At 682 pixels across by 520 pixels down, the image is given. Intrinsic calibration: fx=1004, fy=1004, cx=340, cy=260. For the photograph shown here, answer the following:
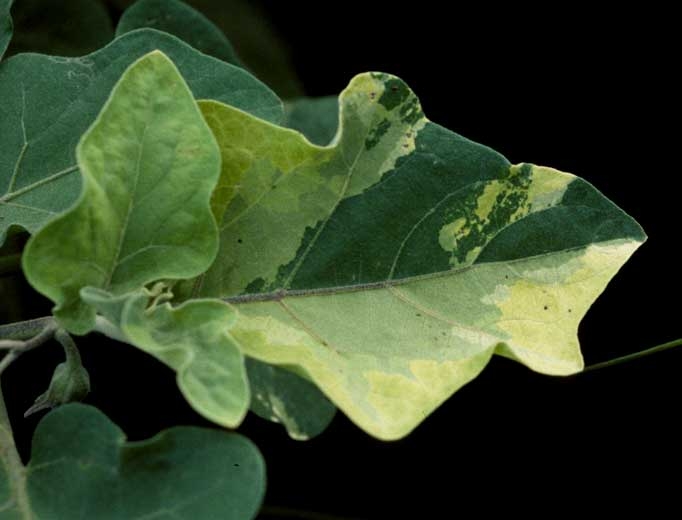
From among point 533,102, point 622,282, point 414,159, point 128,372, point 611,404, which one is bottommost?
point 128,372

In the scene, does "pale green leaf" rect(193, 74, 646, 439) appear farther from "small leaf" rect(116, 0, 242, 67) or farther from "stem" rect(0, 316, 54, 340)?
"small leaf" rect(116, 0, 242, 67)

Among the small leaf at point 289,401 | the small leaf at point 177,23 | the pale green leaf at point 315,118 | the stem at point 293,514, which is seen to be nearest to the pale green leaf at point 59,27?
the small leaf at point 177,23

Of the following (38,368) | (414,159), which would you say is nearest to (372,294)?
(414,159)

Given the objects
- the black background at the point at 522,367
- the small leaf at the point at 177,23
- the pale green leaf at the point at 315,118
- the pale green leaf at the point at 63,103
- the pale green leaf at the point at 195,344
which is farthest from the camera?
the black background at the point at 522,367

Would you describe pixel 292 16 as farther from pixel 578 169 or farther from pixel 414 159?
pixel 414 159

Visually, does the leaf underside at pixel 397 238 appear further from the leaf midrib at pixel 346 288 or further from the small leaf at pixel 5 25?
the small leaf at pixel 5 25

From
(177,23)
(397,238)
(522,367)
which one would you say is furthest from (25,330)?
(522,367)
